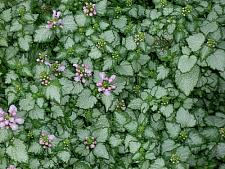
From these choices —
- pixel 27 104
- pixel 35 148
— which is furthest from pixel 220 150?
pixel 27 104

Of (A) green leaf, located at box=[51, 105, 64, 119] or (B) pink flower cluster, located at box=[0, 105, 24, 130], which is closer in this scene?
(B) pink flower cluster, located at box=[0, 105, 24, 130]

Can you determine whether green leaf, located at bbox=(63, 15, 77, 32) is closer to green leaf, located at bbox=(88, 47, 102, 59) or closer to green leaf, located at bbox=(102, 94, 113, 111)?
green leaf, located at bbox=(88, 47, 102, 59)

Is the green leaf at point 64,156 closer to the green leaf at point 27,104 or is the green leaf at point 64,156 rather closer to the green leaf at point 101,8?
the green leaf at point 27,104

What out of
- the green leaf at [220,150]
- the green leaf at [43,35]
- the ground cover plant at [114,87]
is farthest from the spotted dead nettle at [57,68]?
the green leaf at [220,150]

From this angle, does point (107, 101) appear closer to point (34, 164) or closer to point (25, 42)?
point (34, 164)

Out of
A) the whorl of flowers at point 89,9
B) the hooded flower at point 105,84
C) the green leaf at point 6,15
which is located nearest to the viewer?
the hooded flower at point 105,84

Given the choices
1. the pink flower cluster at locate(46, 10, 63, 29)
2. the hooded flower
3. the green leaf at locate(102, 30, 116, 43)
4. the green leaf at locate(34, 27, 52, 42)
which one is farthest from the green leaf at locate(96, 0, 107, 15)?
the hooded flower
